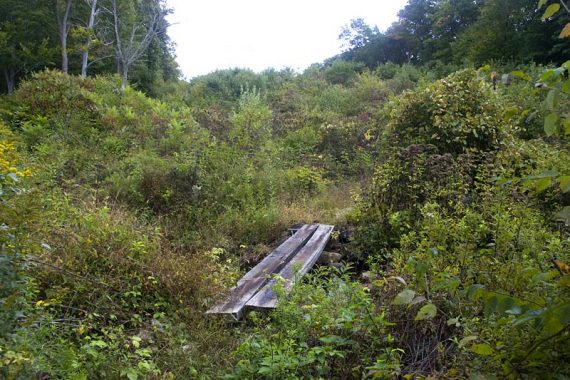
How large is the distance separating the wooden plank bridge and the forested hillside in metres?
0.13

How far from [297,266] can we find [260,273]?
0.92 m

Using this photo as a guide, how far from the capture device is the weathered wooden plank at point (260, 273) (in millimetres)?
3654

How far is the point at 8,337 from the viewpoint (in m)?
2.21

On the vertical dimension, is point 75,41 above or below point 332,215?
above

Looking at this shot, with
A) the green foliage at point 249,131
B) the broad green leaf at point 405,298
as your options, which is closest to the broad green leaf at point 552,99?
the broad green leaf at point 405,298

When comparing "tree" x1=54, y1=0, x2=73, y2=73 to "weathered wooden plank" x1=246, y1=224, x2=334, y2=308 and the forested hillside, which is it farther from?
"weathered wooden plank" x1=246, y1=224, x2=334, y2=308

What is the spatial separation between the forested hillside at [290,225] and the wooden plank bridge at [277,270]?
134 mm

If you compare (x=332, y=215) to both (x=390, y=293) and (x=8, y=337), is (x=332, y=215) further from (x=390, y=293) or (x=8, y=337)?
(x=8, y=337)

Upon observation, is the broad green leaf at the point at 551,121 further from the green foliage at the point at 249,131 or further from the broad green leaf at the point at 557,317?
the green foliage at the point at 249,131

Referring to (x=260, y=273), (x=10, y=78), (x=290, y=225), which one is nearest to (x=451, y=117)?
(x=290, y=225)

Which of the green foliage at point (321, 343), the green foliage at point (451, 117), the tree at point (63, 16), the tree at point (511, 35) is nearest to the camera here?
the green foliage at point (321, 343)

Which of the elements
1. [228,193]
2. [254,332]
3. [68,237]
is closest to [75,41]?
[228,193]

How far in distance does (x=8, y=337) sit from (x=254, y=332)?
1679 mm

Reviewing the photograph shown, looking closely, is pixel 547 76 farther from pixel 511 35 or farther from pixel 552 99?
pixel 511 35
